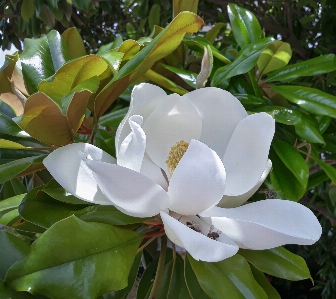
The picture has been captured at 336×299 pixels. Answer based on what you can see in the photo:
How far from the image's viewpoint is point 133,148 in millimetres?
398

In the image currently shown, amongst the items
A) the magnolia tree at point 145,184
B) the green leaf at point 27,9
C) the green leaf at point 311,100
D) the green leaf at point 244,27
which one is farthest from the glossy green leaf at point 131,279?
the green leaf at point 27,9

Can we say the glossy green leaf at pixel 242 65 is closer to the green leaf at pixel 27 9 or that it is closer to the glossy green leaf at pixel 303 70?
the glossy green leaf at pixel 303 70

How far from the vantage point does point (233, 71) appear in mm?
616

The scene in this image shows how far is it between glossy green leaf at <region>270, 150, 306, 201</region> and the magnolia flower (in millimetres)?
173

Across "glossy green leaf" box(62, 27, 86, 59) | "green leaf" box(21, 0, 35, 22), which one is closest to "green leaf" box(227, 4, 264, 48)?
"glossy green leaf" box(62, 27, 86, 59)

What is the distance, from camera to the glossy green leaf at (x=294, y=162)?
605 mm

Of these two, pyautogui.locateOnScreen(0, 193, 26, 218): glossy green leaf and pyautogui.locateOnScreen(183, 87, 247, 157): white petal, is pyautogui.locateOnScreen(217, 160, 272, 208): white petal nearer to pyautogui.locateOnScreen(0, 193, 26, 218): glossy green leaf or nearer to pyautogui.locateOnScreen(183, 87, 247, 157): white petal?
pyautogui.locateOnScreen(183, 87, 247, 157): white petal

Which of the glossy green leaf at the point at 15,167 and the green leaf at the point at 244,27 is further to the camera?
the green leaf at the point at 244,27

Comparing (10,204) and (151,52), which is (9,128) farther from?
(151,52)

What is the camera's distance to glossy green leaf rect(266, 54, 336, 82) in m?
0.73

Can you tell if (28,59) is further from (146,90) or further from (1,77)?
(146,90)

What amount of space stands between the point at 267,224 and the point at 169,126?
0.57 ft

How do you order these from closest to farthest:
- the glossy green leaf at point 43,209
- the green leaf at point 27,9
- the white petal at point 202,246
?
1. the white petal at point 202,246
2. the glossy green leaf at point 43,209
3. the green leaf at point 27,9

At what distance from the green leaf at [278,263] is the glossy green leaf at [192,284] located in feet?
0.20
